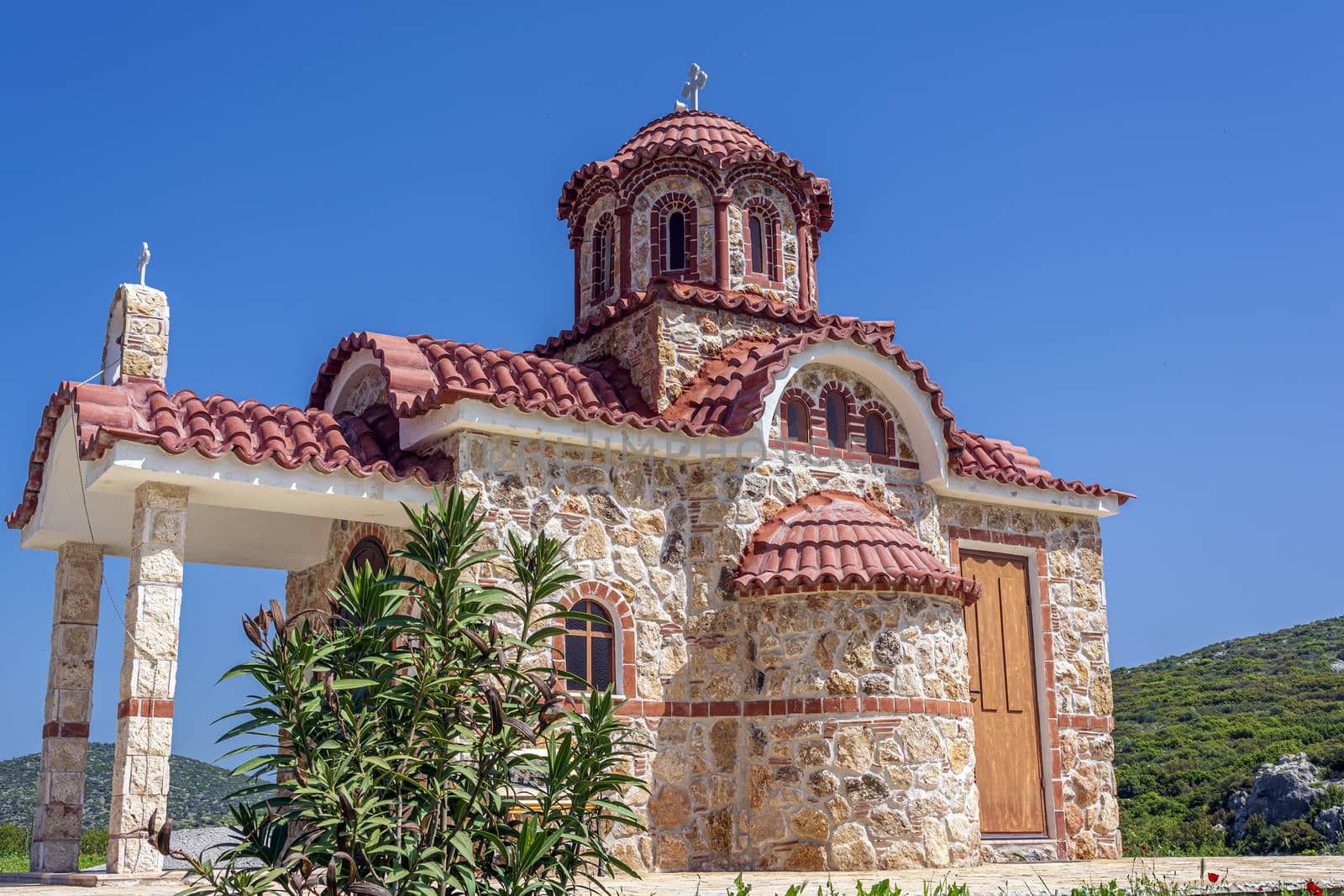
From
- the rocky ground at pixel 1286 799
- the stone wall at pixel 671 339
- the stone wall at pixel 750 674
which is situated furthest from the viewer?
the rocky ground at pixel 1286 799

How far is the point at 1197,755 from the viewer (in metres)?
27.1

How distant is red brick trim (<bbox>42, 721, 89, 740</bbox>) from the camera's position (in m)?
12.6

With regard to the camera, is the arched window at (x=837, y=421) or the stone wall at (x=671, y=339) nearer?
the arched window at (x=837, y=421)

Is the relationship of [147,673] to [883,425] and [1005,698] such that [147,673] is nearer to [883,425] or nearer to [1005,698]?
[883,425]

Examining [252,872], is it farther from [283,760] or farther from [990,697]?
[990,697]

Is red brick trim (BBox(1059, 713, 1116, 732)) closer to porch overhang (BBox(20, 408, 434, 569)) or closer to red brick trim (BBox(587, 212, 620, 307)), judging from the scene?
red brick trim (BBox(587, 212, 620, 307))

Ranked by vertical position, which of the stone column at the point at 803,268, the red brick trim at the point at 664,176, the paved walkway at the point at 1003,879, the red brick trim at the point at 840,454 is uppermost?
the red brick trim at the point at 664,176

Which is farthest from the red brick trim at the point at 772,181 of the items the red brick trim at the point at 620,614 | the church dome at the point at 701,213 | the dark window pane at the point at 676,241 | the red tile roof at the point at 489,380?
the red brick trim at the point at 620,614

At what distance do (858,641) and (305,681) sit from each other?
22.1 feet

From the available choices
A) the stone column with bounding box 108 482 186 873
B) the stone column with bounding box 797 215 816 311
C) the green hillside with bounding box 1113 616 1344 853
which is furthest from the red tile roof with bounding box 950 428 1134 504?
the stone column with bounding box 108 482 186 873

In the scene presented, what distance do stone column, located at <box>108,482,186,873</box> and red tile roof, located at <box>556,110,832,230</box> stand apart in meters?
6.71

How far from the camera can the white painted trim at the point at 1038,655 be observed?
14.3 meters

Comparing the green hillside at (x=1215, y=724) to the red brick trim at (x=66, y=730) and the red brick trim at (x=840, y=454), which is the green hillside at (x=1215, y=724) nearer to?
the red brick trim at (x=840, y=454)

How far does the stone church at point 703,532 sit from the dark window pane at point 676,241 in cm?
3
